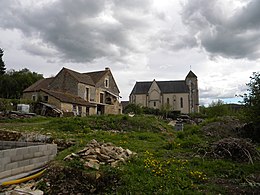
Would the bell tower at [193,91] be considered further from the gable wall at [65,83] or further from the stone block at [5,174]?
the stone block at [5,174]

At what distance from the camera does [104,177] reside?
5.63 metres

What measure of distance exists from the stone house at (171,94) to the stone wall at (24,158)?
50441mm

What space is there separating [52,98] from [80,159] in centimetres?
1940

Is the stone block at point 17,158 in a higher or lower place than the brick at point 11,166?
higher

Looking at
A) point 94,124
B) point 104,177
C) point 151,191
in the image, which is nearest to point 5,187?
point 104,177

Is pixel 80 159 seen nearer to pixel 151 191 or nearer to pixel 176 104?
pixel 151 191

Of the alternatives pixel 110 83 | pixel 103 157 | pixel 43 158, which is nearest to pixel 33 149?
pixel 43 158

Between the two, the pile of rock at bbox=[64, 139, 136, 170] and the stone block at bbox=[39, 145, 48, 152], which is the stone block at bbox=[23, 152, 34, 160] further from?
the pile of rock at bbox=[64, 139, 136, 170]

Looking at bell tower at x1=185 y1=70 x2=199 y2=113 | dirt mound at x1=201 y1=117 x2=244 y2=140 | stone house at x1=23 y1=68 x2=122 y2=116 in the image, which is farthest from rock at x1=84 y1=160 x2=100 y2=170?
bell tower at x1=185 y1=70 x2=199 y2=113

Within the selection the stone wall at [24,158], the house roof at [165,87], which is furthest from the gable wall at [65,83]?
the house roof at [165,87]

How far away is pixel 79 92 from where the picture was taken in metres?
30.0

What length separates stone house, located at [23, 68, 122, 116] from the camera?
25359 mm

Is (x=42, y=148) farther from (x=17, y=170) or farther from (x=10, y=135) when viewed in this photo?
(x=10, y=135)

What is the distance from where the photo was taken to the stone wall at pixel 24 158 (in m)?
5.90
